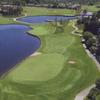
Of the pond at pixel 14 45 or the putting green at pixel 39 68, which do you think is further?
the pond at pixel 14 45

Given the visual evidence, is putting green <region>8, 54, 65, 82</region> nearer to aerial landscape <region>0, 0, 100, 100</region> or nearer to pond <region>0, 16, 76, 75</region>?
aerial landscape <region>0, 0, 100, 100</region>

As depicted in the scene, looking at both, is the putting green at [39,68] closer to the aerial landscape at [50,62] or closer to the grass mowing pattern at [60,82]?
the aerial landscape at [50,62]

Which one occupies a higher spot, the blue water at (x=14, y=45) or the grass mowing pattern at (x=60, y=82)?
the grass mowing pattern at (x=60, y=82)

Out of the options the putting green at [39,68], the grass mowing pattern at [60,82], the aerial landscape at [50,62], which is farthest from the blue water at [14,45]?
the grass mowing pattern at [60,82]

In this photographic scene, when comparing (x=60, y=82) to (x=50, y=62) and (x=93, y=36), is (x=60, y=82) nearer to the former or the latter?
(x=50, y=62)

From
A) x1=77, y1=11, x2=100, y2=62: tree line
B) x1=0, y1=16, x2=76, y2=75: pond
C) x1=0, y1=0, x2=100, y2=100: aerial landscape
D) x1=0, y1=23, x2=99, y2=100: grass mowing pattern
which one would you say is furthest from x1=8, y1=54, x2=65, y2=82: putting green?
x1=77, y1=11, x2=100, y2=62: tree line

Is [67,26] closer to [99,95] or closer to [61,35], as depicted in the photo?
[61,35]

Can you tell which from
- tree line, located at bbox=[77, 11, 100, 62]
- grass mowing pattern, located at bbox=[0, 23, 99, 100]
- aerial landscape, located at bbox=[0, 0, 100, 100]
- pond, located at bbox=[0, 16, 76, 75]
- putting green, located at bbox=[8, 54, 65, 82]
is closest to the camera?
grass mowing pattern, located at bbox=[0, 23, 99, 100]
